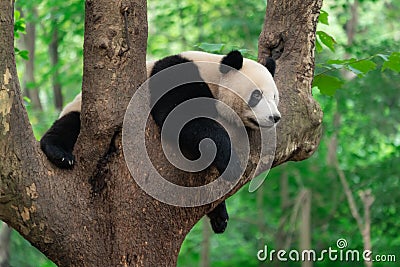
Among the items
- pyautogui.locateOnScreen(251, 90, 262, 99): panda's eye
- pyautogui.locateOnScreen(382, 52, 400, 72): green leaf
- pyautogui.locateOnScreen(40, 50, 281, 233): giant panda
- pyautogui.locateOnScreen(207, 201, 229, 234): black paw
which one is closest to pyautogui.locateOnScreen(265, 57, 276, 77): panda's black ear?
pyautogui.locateOnScreen(40, 50, 281, 233): giant panda

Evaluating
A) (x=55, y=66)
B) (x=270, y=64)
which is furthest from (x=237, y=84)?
(x=55, y=66)

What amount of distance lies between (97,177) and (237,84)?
1257mm

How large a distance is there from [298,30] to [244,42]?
6.10 m

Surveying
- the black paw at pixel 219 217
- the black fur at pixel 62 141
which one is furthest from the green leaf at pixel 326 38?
the black fur at pixel 62 141

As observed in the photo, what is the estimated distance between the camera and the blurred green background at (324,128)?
25.2 feet

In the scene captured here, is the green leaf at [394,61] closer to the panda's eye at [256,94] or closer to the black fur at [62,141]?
the panda's eye at [256,94]

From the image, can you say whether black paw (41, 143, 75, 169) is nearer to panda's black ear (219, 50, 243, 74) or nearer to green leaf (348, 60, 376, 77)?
panda's black ear (219, 50, 243, 74)

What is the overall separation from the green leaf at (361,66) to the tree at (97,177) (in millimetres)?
1257

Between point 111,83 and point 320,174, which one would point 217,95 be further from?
point 320,174

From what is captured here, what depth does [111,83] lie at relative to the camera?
282cm

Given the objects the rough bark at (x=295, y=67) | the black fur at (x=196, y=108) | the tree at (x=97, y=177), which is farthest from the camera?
the rough bark at (x=295, y=67)

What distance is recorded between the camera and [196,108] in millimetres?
3475

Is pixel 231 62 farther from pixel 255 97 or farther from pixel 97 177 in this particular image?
pixel 97 177

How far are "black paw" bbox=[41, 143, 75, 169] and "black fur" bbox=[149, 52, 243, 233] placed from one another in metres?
0.50
